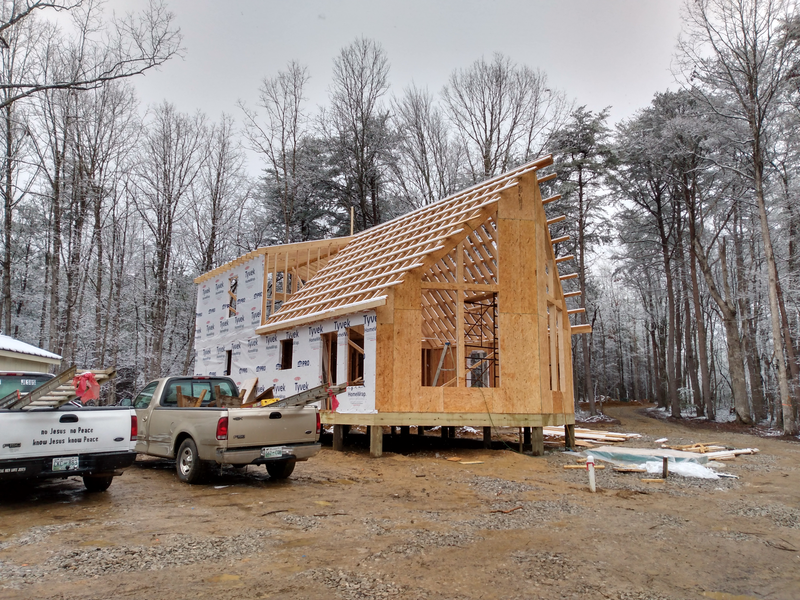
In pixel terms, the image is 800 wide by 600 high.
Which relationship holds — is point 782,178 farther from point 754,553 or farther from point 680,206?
point 754,553

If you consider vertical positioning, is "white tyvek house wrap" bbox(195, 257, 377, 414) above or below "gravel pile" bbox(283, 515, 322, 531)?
above

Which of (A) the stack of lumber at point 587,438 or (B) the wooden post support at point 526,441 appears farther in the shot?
(A) the stack of lumber at point 587,438

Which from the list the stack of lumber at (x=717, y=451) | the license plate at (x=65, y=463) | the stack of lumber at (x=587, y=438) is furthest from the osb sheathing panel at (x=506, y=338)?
the license plate at (x=65, y=463)

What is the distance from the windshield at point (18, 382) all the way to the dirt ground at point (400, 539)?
1.40 m

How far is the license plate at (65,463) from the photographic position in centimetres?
592

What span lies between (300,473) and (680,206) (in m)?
24.9

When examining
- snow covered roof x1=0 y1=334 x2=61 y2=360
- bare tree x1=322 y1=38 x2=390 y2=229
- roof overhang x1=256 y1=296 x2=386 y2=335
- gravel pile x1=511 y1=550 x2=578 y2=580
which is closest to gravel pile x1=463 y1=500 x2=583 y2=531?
gravel pile x1=511 y1=550 x2=578 y2=580

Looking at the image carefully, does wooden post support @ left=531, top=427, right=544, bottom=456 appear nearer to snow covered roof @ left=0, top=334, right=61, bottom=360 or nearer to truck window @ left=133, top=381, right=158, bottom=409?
truck window @ left=133, top=381, right=158, bottom=409

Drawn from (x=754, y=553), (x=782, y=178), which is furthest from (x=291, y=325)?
(x=782, y=178)

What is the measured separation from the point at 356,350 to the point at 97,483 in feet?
26.4

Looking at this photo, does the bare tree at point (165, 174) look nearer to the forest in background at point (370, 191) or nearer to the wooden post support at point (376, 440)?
the forest in background at point (370, 191)

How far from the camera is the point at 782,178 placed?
21.0 m

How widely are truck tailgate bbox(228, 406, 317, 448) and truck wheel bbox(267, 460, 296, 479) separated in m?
0.58

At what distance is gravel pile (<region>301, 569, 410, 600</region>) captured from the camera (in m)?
3.61
